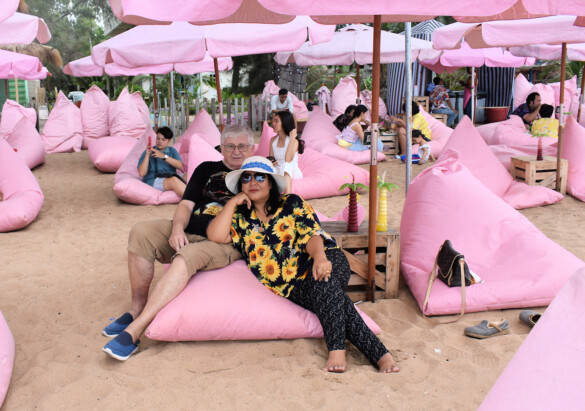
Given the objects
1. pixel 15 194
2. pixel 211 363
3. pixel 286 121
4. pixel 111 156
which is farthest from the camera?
pixel 111 156

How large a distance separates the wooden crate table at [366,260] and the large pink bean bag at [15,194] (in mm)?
3156

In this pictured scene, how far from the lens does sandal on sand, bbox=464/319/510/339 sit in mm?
2908

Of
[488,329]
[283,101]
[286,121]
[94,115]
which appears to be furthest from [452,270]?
[283,101]

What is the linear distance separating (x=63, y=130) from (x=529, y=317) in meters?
9.15

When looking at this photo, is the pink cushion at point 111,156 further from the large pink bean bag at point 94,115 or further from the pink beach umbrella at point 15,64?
the large pink bean bag at point 94,115

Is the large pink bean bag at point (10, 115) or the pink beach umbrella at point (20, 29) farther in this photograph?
the large pink bean bag at point (10, 115)

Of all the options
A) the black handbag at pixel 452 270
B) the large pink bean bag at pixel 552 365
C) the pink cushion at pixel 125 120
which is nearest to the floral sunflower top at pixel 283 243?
the black handbag at pixel 452 270

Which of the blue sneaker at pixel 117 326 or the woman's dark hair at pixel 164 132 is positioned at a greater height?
the woman's dark hair at pixel 164 132

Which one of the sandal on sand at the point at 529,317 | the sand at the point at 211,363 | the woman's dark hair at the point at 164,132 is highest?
the woman's dark hair at the point at 164,132

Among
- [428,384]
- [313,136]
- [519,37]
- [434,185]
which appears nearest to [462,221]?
[434,185]

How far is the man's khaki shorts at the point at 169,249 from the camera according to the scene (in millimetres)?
2938

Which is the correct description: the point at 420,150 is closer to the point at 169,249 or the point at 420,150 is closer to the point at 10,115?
the point at 169,249

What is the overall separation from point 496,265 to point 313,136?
17.8 ft

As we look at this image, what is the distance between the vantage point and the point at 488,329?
2934mm
